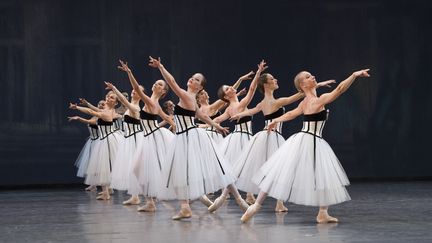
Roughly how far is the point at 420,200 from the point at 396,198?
0.38 m

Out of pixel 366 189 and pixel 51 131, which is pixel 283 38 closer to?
pixel 366 189

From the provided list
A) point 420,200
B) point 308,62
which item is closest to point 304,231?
point 420,200

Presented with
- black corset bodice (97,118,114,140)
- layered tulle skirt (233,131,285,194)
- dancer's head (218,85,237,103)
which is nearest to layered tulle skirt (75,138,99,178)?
black corset bodice (97,118,114,140)

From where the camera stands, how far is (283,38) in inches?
490

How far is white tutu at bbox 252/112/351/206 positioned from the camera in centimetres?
614

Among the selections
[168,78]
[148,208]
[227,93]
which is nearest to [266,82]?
[227,93]

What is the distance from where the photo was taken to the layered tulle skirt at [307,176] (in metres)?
6.14

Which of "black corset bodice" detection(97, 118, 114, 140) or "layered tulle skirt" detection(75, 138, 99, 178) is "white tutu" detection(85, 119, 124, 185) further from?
"layered tulle skirt" detection(75, 138, 99, 178)

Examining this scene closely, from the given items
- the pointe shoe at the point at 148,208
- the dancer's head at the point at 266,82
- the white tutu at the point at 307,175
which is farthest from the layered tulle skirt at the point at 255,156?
the white tutu at the point at 307,175

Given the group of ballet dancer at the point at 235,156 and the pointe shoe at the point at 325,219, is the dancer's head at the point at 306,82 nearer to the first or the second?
the group of ballet dancer at the point at 235,156

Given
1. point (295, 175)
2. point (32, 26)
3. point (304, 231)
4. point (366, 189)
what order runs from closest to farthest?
1. point (304, 231)
2. point (295, 175)
3. point (366, 189)
4. point (32, 26)

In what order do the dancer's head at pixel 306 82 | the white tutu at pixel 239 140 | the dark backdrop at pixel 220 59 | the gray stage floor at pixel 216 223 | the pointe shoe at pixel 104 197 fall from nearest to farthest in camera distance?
the gray stage floor at pixel 216 223, the dancer's head at pixel 306 82, the white tutu at pixel 239 140, the pointe shoe at pixel 104 197, the dark backdrop at pixel 220 59

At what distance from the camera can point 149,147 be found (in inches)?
301

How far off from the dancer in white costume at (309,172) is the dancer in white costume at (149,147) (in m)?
1.40
